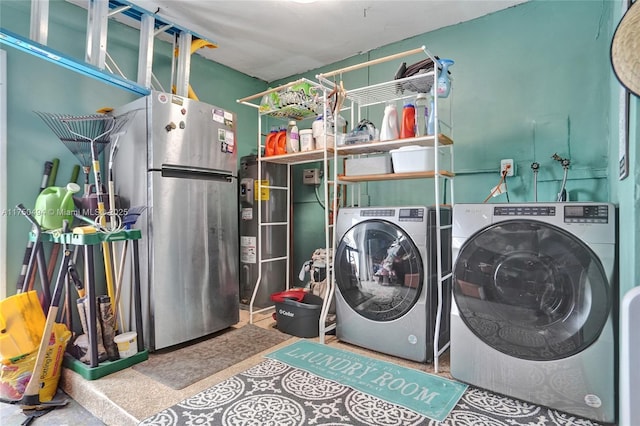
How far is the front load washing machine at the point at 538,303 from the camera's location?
1.31m

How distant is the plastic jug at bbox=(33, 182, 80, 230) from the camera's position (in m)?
1.87

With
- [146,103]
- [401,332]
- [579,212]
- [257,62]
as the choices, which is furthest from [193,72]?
[579,212]

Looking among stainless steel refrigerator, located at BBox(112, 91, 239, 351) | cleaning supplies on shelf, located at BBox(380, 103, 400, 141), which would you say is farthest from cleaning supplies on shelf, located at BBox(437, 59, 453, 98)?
stainless steel refrigerator, located at BBox(112, 91, 239, 351)

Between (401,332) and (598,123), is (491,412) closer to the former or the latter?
(401,332)

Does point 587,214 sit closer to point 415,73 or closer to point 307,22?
point 415,73

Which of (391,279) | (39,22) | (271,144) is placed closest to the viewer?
(39,22)

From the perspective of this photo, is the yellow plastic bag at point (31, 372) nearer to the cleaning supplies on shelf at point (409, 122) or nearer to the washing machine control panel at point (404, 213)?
the washing machine control panel at point (404, 213)

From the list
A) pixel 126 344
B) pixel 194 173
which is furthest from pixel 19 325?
pixel 194 173

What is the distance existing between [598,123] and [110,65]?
3365 mm

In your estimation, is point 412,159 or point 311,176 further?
point 311,176

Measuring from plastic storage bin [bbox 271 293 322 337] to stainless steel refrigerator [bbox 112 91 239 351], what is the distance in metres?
0.38

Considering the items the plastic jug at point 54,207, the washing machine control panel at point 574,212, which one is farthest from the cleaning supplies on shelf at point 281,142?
the washing machine control panel at point 574,212

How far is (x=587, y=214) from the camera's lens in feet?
4.41

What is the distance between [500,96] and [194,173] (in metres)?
2.22
